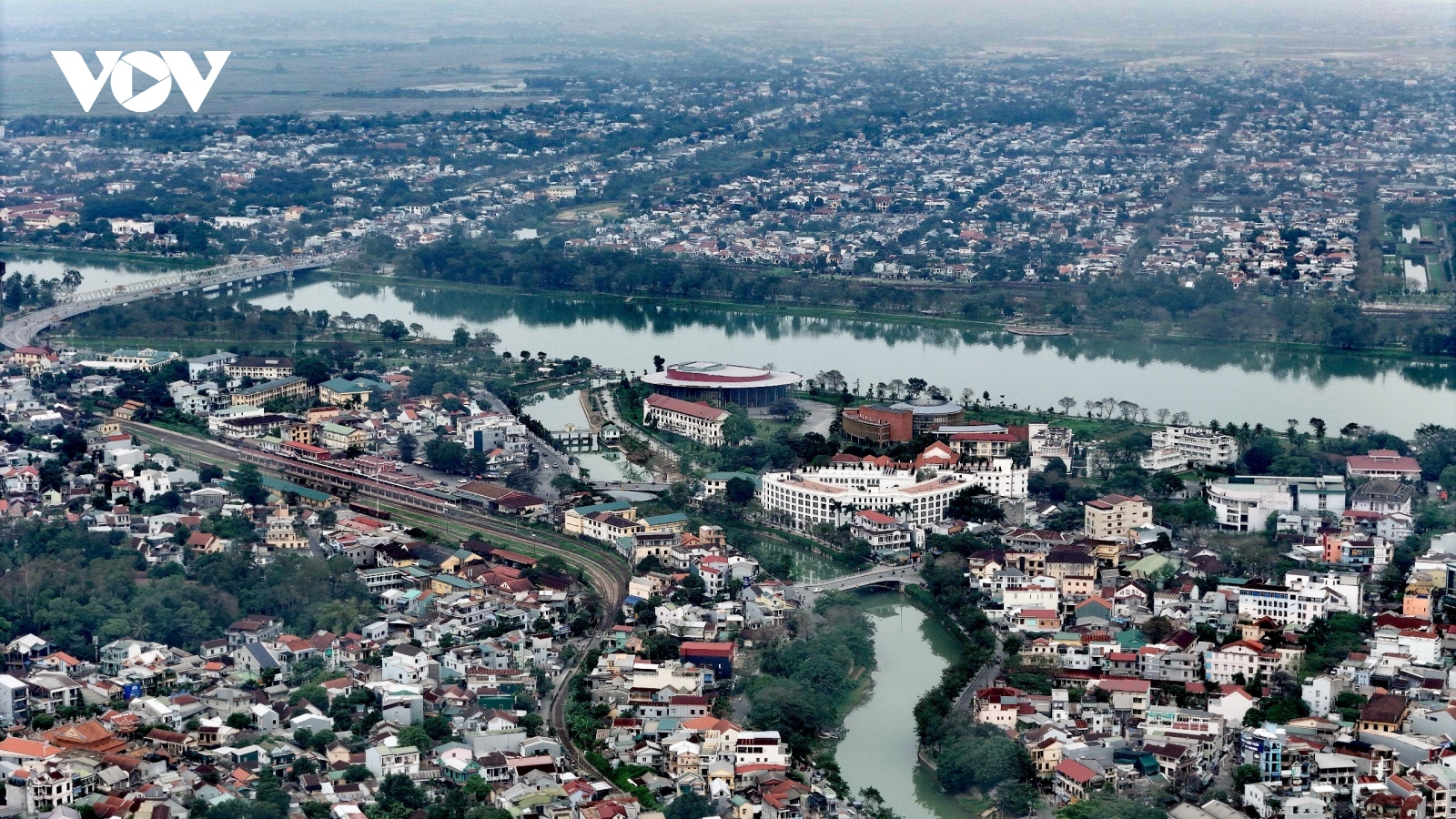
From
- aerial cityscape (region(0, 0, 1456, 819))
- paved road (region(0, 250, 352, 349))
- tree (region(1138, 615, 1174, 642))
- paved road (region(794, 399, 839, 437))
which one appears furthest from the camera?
paved road (region(0, 250, 352, 349))

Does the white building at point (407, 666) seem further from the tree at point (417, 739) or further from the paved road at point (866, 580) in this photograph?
the paved road at point (866, 580)

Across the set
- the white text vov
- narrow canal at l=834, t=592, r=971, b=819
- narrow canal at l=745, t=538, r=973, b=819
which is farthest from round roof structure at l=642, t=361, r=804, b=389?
the white text vov

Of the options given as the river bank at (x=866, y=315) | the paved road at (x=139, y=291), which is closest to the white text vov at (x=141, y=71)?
the paved road at (x=139, y=291)

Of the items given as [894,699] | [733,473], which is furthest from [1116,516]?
[894,699]

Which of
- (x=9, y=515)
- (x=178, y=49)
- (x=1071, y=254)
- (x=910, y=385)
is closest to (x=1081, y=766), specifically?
(x=9, y=515)

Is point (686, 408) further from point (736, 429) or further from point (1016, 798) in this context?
point (1016, 798)

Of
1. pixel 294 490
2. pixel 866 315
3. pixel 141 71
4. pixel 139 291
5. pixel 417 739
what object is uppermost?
pixel 141 71

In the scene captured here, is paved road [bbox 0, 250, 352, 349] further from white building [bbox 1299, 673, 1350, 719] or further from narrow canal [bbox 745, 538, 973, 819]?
white building [bbox 1299, 673, 1350, 719]
